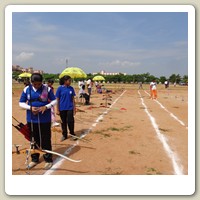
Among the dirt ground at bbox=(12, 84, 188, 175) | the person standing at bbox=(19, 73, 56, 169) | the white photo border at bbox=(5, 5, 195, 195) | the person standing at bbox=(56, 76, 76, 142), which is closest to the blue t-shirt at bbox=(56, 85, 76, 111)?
the person standing at bbox=(56, 76, 76, 142)

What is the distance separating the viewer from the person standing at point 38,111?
5664 mm

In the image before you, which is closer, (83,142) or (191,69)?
(191,69)

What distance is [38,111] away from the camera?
566 cm

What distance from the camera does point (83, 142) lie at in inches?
311

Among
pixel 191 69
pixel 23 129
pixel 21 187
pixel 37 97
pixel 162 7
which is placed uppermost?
pixel 162 7

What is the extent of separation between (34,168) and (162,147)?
11.5 ft

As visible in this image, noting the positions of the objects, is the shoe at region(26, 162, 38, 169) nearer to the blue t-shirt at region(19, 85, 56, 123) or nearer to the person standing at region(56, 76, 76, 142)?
the blue t-shirt at region(19, 85, 56, 123)

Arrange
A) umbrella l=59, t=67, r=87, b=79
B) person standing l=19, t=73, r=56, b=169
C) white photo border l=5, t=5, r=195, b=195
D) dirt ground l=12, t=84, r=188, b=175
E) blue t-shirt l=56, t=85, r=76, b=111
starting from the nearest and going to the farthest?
1. white photo border l=5, t=5, r=195, b=195
2. person standing l=19, t=73, r=56, b=169
3. dirt ground l=12, t=84, r=188, b=175
4. blue t-shirt l=56, t=85, r=76, b=111
5. umbrella l=59, t=67, r=87, b=79

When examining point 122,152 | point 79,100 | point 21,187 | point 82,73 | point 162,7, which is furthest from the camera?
point 79,100

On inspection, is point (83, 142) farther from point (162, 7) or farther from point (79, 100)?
point (79, 100)

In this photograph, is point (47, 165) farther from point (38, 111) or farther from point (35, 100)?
point (35, 100)

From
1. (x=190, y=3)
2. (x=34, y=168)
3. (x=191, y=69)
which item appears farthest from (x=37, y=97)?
(x=190, y=3)

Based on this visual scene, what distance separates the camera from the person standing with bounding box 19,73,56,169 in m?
5.66

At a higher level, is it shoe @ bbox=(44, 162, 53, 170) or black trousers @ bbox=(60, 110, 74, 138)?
black trousers @ bbox=(60, 110, 74, 138)
